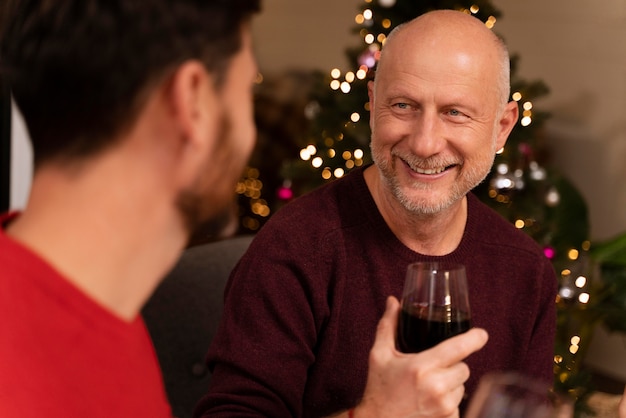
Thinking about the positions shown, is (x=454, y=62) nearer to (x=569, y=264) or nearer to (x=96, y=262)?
(x=96, y=262)

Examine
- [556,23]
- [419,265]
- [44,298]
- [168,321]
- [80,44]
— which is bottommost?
[556,23]

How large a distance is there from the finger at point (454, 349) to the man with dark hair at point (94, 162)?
24.5 inches

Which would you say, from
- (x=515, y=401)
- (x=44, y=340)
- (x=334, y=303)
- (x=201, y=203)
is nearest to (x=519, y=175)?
(x=334, y=303)

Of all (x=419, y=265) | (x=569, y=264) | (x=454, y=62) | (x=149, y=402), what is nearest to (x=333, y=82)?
(x=569, y=264)

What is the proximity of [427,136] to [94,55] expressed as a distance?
1.02 metres

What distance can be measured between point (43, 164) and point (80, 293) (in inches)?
5.0

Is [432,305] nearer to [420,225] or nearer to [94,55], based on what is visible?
[420,225]

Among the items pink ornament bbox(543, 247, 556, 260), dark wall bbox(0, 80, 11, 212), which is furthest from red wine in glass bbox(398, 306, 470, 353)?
dark wall bbox(0, 80, 11, 212)

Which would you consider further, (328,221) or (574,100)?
(574,100)

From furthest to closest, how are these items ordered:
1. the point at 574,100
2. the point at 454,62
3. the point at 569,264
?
the point at 574,100, the point at 569,264, the point at 454,62

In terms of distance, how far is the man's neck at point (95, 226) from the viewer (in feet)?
2.50

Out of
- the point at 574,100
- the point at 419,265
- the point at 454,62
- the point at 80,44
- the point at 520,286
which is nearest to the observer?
the point at 80,44

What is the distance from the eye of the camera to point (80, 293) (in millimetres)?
762

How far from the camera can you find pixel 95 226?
30.1 inches
